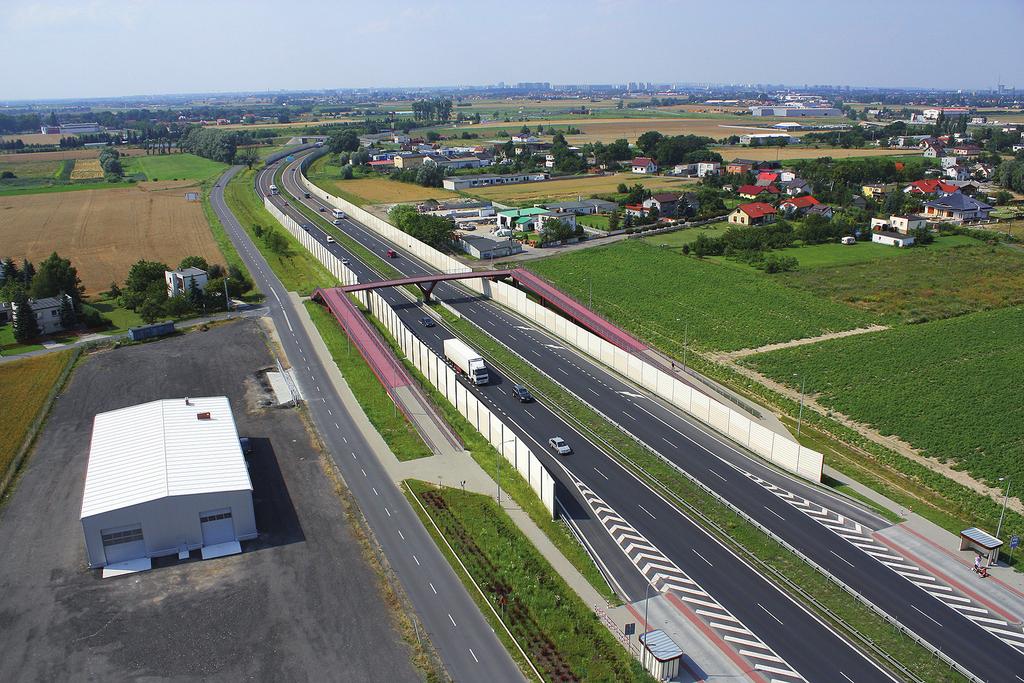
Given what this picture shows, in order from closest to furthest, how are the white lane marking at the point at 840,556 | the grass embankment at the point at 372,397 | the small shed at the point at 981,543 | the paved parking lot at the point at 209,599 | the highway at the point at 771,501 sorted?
the paved parking lot at the point at 209,599, the highway at the point at 771,501, the small shed at the point at 981,543, the white lane marking at the point at 840,556, the grass embankment at the point at 372,397

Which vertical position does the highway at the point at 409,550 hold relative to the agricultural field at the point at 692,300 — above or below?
below

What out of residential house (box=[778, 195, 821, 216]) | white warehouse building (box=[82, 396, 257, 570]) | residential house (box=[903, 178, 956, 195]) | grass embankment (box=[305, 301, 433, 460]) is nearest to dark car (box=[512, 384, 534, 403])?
grass embankment (box=[305, 301, 433, 460])

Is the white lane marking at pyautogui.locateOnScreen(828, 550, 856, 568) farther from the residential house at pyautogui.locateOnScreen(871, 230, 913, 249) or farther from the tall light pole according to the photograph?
the residential house at pyautogui.locateOnScreen(871, 230, 913, 249)

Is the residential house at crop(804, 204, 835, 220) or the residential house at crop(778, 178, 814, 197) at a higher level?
the residential house at crop(778, 178, 814, 197)

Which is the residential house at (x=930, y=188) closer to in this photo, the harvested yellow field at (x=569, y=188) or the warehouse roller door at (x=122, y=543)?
the harvested yellow field at (x=569, y=188)

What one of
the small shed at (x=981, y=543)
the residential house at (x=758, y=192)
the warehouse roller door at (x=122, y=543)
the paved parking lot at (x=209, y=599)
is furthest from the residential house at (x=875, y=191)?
the warehouse roller door at (x=122, y=543)

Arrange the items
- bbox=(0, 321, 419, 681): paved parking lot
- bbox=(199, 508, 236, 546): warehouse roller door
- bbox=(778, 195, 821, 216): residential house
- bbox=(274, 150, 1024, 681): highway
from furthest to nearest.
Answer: bbox=(778, 195, 821, 216): residential house, bbox=(199, 508, 236, 546): warehouse roller door, bbox=(274, 150, 1024, 681): highway, bbox=(0, 321, 419, 681): paved parking lot
